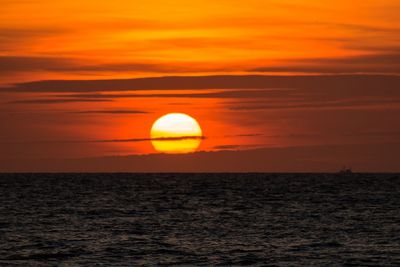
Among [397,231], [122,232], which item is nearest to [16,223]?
[122,232]

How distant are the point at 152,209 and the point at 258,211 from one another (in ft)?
41.1

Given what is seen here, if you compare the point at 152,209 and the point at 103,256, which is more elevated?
the point at 152,209

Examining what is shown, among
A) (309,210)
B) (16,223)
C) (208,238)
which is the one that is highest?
(309,210)

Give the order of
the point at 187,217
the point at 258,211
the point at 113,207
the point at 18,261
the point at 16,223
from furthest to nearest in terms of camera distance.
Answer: the point at 113,207
the point at 258,211
the point at 187,217
the point at 16,223
the point at 18,261

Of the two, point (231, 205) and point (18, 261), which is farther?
point (231, 205)

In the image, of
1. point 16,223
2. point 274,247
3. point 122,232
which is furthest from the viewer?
point 16,223

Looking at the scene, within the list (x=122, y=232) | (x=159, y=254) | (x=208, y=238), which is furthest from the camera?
(x=122, y=232)

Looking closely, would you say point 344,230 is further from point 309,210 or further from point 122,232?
point 309,210

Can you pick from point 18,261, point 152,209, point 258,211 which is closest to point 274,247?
point 18,261

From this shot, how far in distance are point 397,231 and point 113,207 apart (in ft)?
139

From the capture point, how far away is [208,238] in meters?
61.1

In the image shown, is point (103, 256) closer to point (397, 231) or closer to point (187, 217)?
point (397, 231)

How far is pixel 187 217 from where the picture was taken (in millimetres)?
82812

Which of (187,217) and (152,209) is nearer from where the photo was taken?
(187,217)
